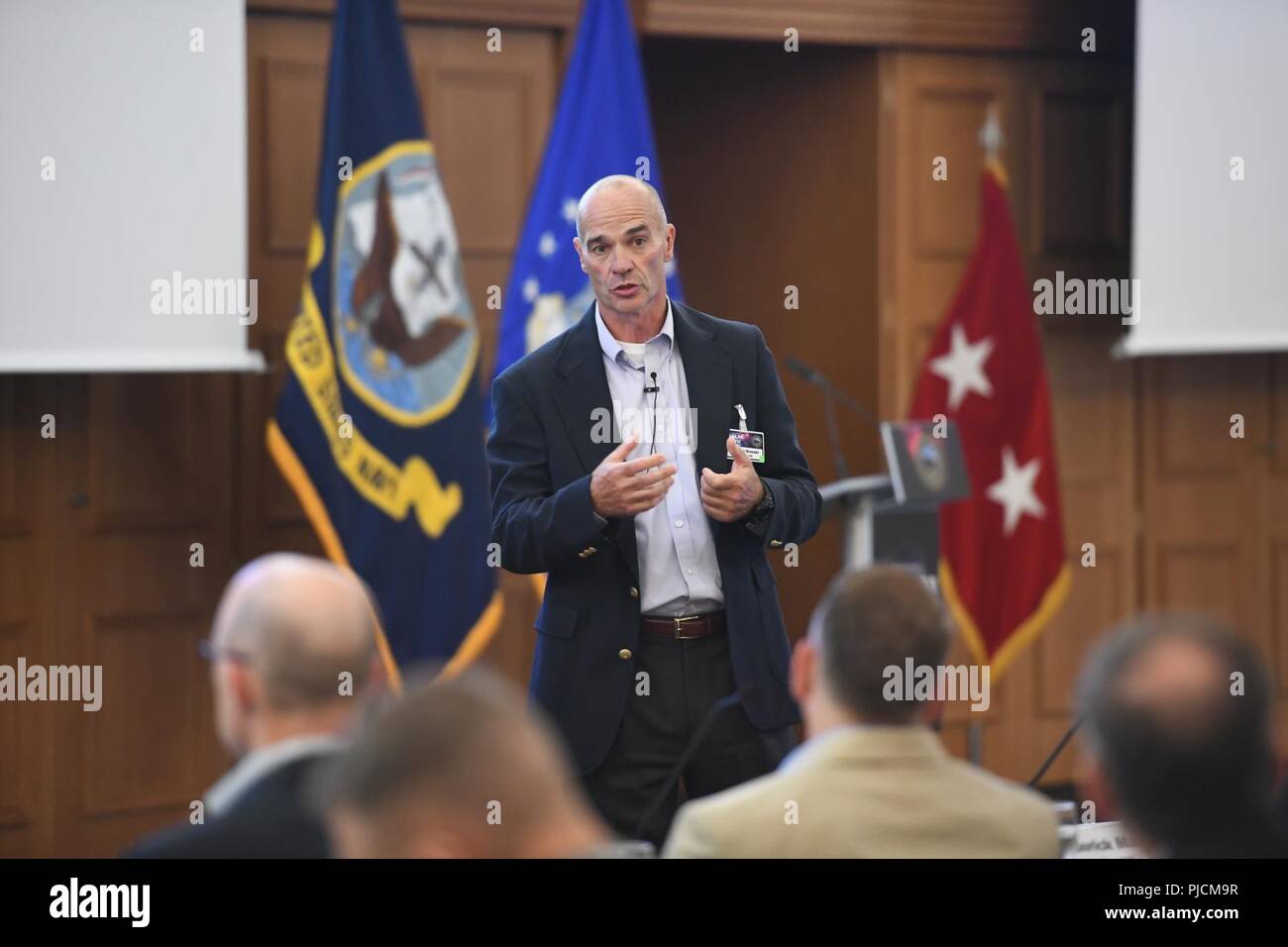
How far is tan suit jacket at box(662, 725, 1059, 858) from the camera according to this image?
192cm

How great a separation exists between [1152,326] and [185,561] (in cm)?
349

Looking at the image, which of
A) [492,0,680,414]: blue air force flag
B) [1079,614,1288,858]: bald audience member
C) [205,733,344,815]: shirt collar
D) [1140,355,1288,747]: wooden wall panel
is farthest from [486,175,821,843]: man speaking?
[1140,355,1288,747]: wooden wall panel

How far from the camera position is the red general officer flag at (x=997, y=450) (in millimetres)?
5996

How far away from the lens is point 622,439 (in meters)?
3.18

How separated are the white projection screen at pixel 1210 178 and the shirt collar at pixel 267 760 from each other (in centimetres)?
468

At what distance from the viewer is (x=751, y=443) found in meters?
3.13

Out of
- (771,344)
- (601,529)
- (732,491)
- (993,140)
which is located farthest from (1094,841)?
(771,344)

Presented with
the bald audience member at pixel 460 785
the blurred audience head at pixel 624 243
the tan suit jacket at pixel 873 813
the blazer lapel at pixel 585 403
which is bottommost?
the tan suit jacket at pixel 873 813

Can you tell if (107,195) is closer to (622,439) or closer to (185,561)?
(185,561)

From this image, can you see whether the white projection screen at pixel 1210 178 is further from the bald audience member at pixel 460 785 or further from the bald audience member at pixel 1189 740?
the bald audience member at pixel 460 785

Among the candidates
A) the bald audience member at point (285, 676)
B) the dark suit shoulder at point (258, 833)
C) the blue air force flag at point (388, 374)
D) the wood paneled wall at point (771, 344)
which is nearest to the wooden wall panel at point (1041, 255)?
the wood paneled wall at point (771, 344)

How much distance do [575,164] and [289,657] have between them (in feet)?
11.8

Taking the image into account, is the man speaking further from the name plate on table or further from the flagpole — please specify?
the flagpole
